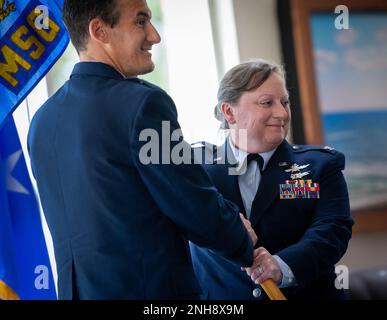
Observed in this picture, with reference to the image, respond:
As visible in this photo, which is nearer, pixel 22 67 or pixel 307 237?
pixel 307 237

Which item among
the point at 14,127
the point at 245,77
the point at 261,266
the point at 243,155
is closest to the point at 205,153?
the point at 243,155

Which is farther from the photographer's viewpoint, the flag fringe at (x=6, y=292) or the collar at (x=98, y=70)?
the flag fringe at (x=6, y=292)

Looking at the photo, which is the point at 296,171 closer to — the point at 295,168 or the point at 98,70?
the point at 295,168

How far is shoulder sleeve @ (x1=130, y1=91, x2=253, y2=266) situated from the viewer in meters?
1.01

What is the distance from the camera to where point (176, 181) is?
101 cm

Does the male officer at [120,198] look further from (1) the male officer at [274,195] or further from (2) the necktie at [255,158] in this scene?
(2) the necktie at [255,158]

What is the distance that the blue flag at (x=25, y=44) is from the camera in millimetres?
1711

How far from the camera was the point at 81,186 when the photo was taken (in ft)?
3.51

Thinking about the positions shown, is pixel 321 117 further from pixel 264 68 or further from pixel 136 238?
pixel 136 238

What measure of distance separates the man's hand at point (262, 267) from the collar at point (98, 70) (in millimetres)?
472

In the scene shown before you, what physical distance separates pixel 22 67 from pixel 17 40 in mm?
81

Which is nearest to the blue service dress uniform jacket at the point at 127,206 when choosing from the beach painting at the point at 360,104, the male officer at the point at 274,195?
the male officer at the point at 274,195
